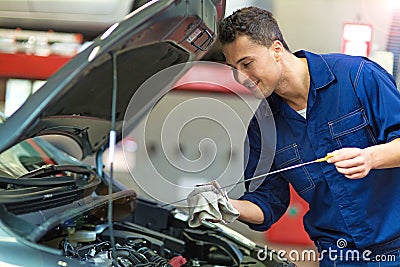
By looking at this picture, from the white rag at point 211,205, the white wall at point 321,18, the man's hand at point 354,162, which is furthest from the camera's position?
the white wall at point 321,18

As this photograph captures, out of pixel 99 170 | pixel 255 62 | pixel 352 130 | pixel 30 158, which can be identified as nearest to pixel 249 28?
pixel 255 62

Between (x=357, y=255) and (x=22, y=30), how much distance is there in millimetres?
3712

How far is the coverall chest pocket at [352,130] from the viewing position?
6.73 ft

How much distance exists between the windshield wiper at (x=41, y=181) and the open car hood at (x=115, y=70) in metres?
0.15

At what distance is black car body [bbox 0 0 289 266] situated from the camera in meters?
1.46

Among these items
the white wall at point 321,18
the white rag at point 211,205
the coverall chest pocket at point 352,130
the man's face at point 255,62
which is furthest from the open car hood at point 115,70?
the white wall at point 321,18

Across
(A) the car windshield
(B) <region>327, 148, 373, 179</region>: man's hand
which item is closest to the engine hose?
(A) the car windshield

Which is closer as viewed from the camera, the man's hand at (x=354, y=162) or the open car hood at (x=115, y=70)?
the open car hood at (x=115, y=70)

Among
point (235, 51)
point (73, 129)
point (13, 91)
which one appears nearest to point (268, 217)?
point (235, 51)

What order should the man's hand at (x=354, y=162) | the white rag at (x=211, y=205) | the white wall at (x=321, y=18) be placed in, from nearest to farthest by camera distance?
1. the man's hand at (x=354, y=162)
2. the white rag at (x=211, y=205)
3. the white wall at (x=321, y=18)

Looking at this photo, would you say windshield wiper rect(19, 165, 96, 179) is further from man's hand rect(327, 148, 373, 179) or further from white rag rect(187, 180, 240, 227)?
man's hand rect(327, 148, 373, 179)

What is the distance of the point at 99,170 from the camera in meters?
2.27

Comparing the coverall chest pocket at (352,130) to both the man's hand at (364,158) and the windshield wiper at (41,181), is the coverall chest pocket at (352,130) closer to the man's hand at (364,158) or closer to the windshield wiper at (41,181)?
the man's hand at (364,158)

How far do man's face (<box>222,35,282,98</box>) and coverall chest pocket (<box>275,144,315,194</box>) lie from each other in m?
0.23
